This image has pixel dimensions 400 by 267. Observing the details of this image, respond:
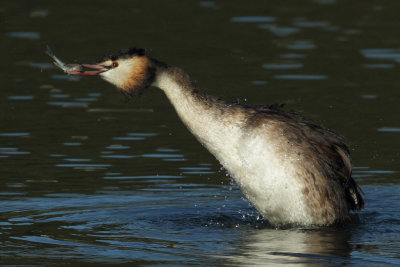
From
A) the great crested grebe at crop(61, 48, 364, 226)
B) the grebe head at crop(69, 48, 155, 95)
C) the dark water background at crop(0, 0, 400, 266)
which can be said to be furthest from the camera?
the grebe head at crop(69, 48, 155, 95)

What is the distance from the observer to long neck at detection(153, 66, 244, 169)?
11.3 metres

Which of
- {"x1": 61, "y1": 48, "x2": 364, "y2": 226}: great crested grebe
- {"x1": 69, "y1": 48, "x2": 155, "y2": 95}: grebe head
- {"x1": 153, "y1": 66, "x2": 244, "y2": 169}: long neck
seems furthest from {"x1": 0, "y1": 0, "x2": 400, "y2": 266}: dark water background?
{"x1": 69, "y1": 48, "x2": 155, "y2": 95}: grebe head

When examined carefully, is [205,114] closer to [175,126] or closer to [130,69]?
[130,69]

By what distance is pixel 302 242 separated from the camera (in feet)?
36.0

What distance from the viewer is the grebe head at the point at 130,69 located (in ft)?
37.4

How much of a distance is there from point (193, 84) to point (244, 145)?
2.64 ft

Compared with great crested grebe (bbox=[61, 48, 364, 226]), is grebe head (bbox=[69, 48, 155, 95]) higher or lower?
higher

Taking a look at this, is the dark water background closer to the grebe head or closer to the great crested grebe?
the great crested grebe

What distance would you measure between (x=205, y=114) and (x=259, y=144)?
580 millimetres

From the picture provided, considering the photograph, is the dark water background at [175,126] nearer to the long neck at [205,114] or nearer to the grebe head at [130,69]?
the long neck at [205,114]

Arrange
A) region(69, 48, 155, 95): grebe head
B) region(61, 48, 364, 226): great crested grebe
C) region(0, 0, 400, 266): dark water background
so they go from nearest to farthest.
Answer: region(0, 0, 400, 266): dark water background, region(61, 48, 364, 226): great crested grebe, region(69, 48, 155, 95): grebe head

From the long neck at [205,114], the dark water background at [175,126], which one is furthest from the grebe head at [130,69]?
the dark water background at [175,126]

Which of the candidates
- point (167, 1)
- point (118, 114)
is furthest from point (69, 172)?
point (167, 1)

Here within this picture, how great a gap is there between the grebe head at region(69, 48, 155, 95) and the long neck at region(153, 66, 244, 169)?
12 cm
